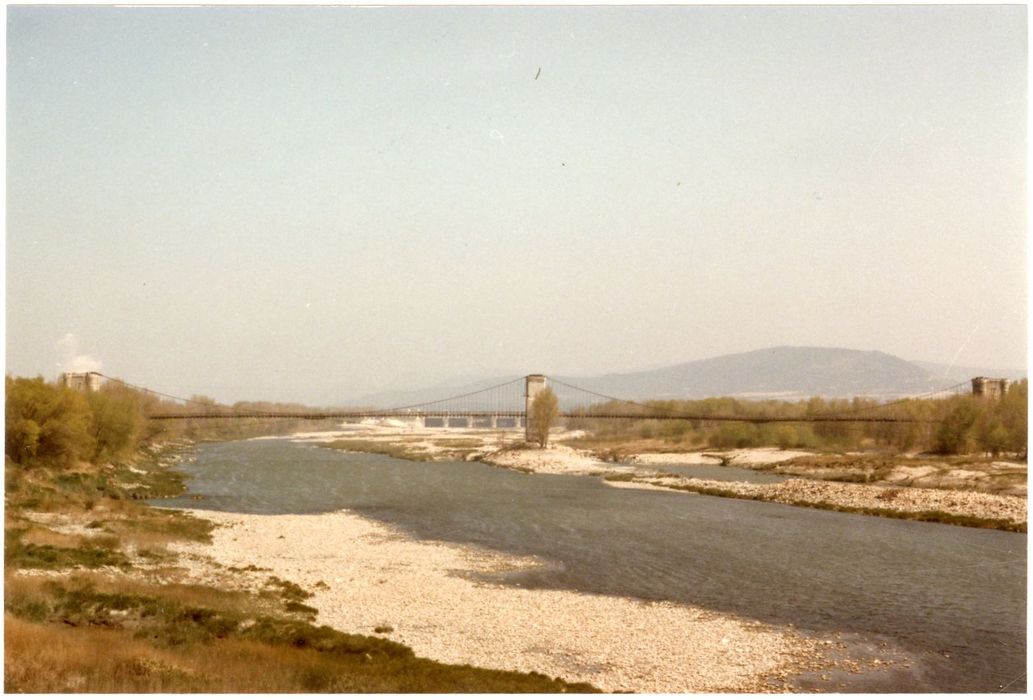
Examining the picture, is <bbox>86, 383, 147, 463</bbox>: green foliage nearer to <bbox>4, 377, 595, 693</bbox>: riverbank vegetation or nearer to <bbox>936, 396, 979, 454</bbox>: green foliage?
<bbox>4, 377, 595, 693</bbox>: riverbank vegetation

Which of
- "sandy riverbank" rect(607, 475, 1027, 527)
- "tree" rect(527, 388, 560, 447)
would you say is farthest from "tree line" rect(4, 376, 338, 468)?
"tree" rect(527, 388, 560, 447)

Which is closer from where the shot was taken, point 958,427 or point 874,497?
point 874,497

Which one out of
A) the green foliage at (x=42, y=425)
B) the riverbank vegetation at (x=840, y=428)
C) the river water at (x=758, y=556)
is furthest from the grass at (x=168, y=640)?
the riverbank vegetation at (x=840, y=428)

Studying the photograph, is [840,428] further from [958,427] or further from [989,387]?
[958,427]

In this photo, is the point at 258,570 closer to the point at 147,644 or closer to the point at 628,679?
the point at 147,644

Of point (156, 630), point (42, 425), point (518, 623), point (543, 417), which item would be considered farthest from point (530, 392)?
point (156, 630)
